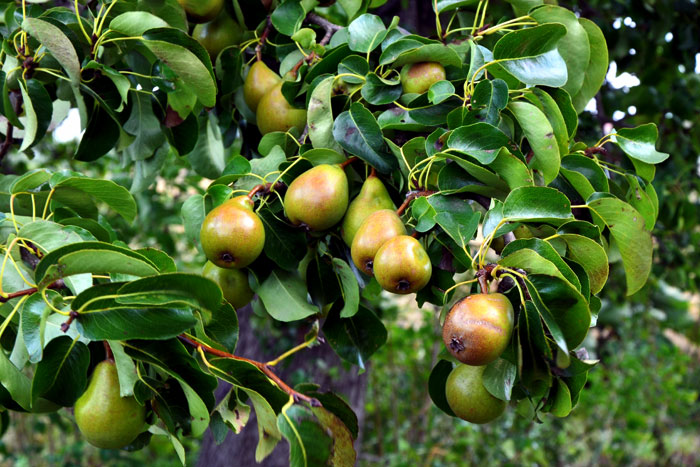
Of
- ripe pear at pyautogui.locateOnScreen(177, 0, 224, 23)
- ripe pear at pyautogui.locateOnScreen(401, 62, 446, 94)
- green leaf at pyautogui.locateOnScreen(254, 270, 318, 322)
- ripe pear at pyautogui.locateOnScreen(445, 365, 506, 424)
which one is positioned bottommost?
ripe pear at pyautogui.locateOnScreen(445, 365, 506, 424)

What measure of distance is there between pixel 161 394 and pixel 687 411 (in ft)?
13.2

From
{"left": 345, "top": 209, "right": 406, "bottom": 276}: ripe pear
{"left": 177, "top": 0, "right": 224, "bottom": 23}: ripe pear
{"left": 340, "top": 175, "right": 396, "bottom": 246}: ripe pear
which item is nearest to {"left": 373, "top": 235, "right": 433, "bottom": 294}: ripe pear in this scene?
{"left": 345, "top": 209, "right": 406, "bottom": 276}: ripe pear

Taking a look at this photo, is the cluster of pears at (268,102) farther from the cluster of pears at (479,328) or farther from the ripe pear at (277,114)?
the cluster of pears at (479,328)

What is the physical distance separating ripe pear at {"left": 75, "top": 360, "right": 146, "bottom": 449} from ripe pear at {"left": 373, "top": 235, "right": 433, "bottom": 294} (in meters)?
Answer: 0.40

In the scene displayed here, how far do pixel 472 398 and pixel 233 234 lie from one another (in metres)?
0.42

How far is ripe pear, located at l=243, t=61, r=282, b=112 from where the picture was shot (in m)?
1.28

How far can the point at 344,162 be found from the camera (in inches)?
43.1

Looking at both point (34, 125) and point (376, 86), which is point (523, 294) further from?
point (34, 125)

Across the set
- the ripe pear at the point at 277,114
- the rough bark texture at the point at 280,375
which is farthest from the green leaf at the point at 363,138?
the rough bark texture at the point at 280,375

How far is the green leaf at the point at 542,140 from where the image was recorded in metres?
0.93

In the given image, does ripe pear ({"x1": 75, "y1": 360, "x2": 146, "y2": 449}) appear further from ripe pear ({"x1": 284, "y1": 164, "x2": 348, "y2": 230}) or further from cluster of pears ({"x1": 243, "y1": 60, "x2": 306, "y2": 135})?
cluster of pears ({"x1": 243, "y1": 60, "x2": 306, "y2": 135})

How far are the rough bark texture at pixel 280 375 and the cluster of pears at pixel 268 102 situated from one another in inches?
68.4

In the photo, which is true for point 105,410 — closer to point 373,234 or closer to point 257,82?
point 373,234

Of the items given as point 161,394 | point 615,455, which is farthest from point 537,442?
point 161,394
